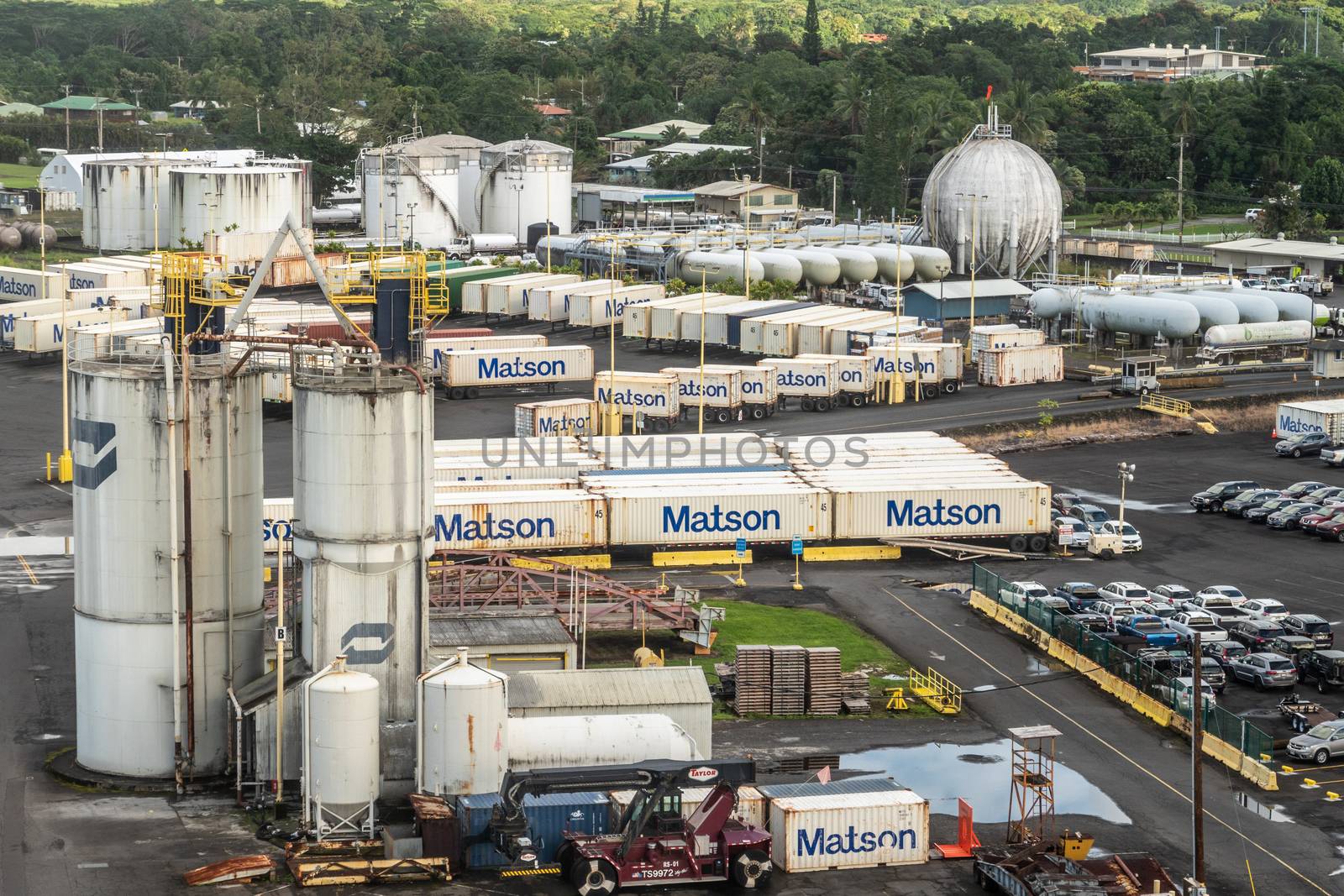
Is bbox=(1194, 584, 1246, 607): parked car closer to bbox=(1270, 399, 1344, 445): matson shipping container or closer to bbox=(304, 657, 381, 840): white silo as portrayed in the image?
bbox=(1270, 399, 1344, 445): matson shipping container

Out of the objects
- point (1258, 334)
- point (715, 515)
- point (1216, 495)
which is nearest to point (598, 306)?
point (1258, 334)

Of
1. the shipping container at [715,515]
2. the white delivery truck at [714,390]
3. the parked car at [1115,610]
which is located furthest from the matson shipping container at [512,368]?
the parked car at [1115,610]

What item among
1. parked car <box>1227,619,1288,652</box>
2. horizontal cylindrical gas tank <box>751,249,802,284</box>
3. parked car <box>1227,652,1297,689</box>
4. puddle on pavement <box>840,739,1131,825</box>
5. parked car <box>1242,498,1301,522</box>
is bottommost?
puddle on pavement <box>840,739,1131,825</box>

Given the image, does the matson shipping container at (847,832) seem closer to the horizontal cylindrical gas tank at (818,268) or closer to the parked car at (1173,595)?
the parked car at (1173,595)

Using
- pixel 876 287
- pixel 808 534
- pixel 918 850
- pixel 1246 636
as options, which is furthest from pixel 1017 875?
pixel 876 287

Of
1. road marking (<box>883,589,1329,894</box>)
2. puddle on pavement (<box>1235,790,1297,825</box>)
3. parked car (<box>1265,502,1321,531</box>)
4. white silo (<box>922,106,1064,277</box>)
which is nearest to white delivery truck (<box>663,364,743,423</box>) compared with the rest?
parked car (<box>1265,502,1321,531</box>)

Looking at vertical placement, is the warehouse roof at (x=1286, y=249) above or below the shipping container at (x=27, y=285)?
above
